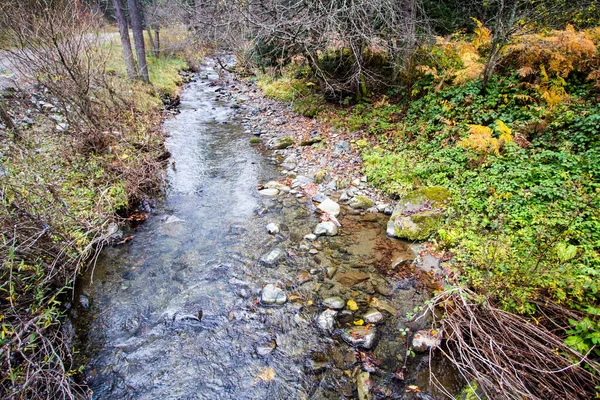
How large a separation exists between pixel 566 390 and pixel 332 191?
4706mm

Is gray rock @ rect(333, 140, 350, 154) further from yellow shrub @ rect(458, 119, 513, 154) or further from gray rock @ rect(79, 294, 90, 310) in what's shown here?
gray rock @ rect(79, 294, 90, 310)

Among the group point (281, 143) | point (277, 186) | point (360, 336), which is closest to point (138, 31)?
point (281, 143)

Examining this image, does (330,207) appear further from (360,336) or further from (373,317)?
(360,336)

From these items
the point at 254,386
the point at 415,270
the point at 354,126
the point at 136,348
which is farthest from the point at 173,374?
the point at 354,126

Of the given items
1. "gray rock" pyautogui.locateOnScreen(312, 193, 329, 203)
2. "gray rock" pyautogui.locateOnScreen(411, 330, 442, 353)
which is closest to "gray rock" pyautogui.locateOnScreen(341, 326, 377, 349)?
"gray rock" pyautogui.locateOnScreen(411, 330, 442, 353)

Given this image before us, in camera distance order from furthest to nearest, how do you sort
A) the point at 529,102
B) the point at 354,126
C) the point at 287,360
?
1. the point at 354,126
2. the point at 529,102
3. the point at 287,360

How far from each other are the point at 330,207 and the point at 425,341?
309 cm

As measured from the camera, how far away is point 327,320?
369 cm

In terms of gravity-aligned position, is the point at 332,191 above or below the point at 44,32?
below

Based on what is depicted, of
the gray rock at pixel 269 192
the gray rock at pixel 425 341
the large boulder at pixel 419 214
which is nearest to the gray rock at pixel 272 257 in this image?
the gray rock at pixel 269 192

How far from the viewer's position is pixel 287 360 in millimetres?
3297

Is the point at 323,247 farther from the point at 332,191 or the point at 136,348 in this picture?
the point at 136,348

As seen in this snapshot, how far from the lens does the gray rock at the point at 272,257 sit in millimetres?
4661

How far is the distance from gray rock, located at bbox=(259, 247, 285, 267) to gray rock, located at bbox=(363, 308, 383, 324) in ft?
5.40
